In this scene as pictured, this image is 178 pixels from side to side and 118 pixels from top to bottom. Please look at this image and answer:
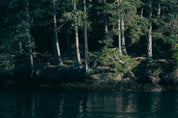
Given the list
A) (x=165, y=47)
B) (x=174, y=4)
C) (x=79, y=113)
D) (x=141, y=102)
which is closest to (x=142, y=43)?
(x=165, y=47)

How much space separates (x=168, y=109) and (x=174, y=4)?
16.4 meters

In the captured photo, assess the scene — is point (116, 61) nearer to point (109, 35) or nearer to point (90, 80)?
point (90, 80)

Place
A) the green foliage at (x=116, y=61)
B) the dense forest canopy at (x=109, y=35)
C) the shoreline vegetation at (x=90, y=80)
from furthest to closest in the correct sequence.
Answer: the dense forest canopy at (x=109, y=35), the shoreline vegetation at (x=90, y=80), the green foliage at (x=116, y=61)

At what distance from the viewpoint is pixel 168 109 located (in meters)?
16.4

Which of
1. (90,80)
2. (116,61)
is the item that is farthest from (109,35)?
(90,80)

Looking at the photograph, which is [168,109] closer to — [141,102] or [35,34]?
[141,102]

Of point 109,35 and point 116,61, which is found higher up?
point 109,35

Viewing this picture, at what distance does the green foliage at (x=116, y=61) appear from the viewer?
26.3 metres

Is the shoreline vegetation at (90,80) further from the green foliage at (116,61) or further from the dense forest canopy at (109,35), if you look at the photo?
the green foliage at (116,61)

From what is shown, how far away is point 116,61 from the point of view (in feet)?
88.6

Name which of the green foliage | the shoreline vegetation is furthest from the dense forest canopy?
the shoreline vegetation

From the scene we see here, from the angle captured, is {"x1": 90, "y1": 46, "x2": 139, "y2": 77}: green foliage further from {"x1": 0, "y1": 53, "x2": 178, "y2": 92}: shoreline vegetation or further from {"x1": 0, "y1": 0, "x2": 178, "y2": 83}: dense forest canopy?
{"x1": 0, "y1": 53, "x2": 178, "y2": 92}: shoreline vegetation

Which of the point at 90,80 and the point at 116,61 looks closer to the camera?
the point at 116,61

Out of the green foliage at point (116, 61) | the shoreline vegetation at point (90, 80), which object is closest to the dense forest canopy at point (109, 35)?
the green foliage at point (116, 61)
